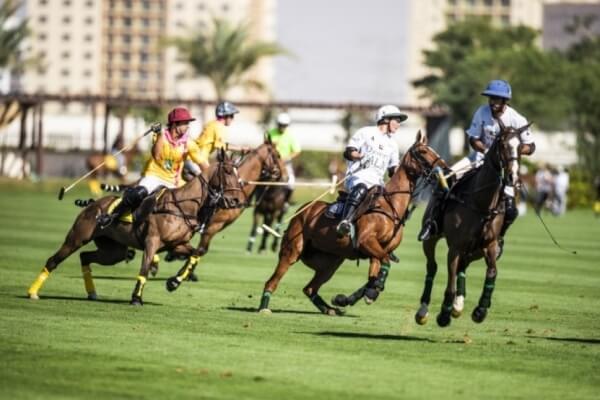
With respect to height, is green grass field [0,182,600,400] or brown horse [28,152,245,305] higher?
brown horse [28,152,245,305]

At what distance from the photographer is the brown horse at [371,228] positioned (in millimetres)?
23344

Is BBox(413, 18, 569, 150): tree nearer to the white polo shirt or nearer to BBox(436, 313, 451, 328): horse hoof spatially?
the white polo shirt

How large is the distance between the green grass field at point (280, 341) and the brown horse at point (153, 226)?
575mm

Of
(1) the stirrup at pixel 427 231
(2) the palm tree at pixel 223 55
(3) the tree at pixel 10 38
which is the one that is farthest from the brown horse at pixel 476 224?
(2) the palm tree at pixel 223 55

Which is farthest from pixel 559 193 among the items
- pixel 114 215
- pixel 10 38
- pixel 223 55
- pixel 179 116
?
pixel 114 215

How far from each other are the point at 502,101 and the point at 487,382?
6.27m

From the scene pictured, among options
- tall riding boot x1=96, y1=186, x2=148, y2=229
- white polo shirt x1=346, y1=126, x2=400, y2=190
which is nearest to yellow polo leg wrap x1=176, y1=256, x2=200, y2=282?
tall riding boot x1=96, y1=186, x2=148, y2=229

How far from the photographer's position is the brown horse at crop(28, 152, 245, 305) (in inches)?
964

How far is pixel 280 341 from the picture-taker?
20125 mm

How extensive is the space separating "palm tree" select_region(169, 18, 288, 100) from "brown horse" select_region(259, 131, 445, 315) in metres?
96.2

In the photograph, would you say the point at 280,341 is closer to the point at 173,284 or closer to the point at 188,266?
the point at 173,284

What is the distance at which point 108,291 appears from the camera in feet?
88.5

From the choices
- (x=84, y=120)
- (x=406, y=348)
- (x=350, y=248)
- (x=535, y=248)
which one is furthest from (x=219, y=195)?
(x=84, y=120)

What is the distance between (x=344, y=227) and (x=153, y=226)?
110 inches
